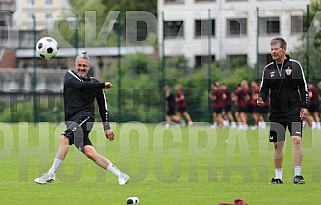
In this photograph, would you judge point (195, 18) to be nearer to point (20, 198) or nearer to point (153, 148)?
point (153, 148)

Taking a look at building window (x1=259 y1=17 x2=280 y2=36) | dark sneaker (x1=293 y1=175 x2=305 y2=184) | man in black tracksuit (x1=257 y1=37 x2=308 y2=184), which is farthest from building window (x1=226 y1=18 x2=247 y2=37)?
dark sneaker (x1=293 y1=175 x2=305 y2=184)

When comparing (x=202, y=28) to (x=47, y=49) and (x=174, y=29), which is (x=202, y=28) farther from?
(x=47, y=49)

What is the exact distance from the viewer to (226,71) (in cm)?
4141

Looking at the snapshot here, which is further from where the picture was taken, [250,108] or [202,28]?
[202,28]

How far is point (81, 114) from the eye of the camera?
46.5ft

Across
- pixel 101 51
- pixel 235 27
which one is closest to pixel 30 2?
pixel 235 27

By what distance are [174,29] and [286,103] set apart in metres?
49.5

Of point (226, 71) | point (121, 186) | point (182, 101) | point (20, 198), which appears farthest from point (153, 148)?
point (226, 71)

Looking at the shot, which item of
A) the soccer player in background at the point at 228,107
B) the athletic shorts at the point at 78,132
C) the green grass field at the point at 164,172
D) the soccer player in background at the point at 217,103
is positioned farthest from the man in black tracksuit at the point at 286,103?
the soccer player in background at the point at 228,107

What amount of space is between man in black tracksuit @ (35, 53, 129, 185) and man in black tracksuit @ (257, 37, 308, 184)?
253 cm

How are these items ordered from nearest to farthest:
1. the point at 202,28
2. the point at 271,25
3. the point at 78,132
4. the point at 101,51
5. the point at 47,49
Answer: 1. the point at 78,132
2. the point at 47,49
3. the point at 101,51
4. the point at 202,28
5. the point at 271,25

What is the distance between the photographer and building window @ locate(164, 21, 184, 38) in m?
60.5

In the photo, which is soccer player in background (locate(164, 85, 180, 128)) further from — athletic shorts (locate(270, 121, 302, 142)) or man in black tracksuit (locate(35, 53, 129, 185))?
man in black tracksuit (locate(35, 53, 129, 185))

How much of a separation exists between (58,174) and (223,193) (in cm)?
429
